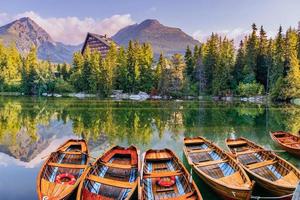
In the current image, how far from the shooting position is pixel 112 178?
12211 millimetres

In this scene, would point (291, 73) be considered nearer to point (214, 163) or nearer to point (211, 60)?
point (211, 60)

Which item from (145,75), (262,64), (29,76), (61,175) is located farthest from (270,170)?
(29,76)

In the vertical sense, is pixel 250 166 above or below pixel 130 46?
below

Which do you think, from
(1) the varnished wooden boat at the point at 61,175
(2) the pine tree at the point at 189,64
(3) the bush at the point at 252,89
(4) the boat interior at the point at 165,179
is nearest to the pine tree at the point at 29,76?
(2) the pine tree at the point at 189,64

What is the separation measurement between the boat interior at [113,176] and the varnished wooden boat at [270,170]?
5226 millimetres

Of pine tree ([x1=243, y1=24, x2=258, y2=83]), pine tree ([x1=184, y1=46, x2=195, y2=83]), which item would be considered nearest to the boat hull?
pine tree ([x1=243, y1=24, x2=258, y2=83])

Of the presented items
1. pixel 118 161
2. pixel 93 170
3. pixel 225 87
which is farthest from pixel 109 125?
pixel 225 87

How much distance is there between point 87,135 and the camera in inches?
1030

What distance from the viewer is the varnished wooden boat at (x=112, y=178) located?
1020 cm

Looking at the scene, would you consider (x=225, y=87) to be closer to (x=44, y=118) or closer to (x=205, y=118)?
(x=205, y=118)

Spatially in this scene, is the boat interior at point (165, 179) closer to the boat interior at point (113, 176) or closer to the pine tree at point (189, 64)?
the boat interior at point (113, 176)

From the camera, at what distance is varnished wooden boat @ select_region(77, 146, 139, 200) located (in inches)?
402

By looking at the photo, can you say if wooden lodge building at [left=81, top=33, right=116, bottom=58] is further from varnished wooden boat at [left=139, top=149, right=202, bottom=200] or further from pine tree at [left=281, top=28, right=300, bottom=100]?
varnished wooden boat at [left=139, top=149, right=202, bottom=200]

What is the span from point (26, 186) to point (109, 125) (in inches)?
681
